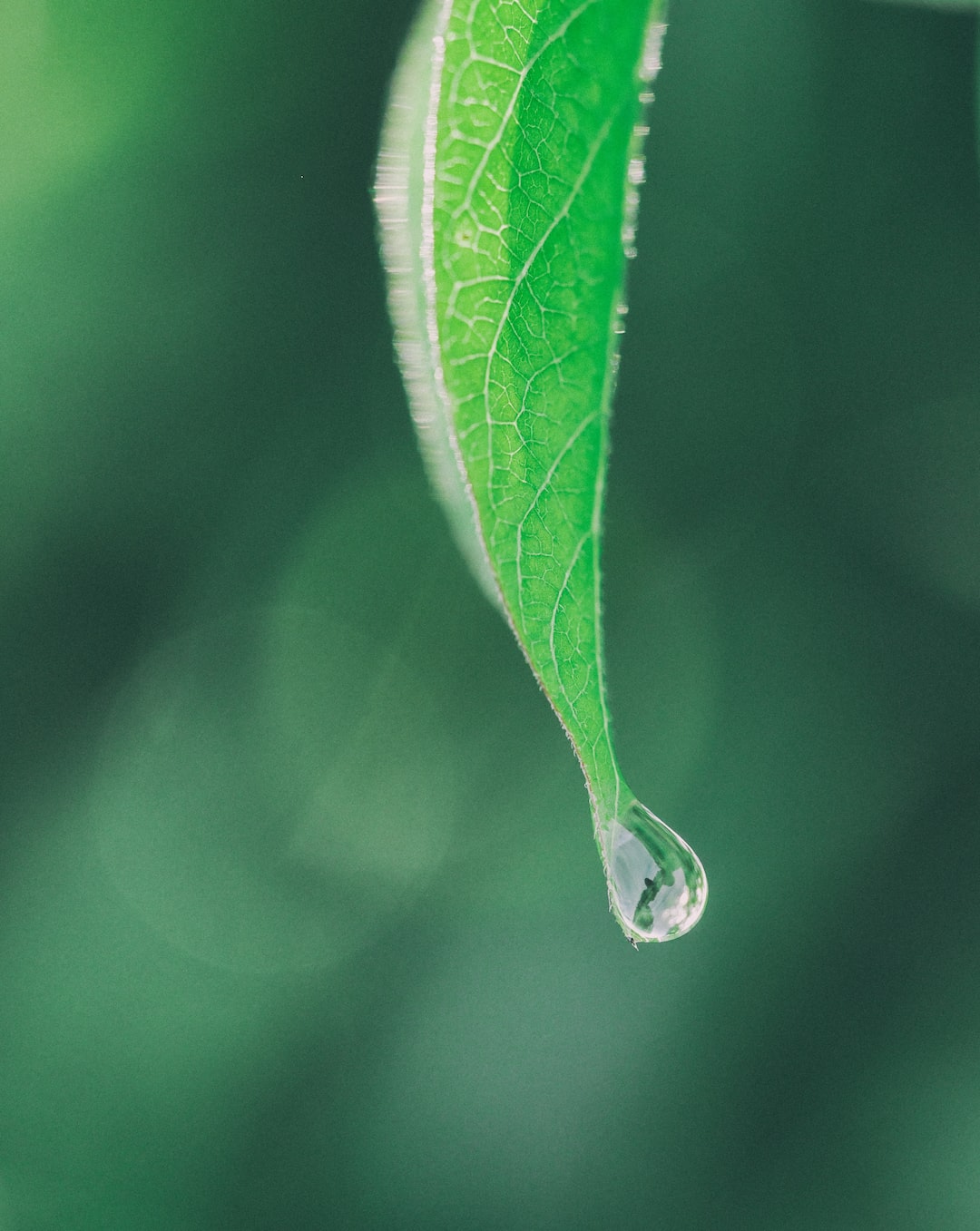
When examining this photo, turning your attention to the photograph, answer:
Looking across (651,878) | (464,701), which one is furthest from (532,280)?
(464,701)

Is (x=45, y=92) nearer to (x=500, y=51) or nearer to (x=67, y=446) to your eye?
(x=67, y=446)

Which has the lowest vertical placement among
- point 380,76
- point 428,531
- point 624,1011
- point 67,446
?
point 624,1011

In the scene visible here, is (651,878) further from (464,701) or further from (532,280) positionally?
(464,701)

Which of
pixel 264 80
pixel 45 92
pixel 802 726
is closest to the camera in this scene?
pixel 45 92

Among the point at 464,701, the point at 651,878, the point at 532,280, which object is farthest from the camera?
the point at 464,701

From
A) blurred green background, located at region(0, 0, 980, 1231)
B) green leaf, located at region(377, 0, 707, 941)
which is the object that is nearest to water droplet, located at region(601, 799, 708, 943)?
green leaf, located at region(377, 0, 707, 941)

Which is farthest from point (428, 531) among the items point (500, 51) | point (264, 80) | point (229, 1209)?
point (500, 51)

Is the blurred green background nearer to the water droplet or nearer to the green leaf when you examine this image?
the water droplet

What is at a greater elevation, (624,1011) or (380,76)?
(380,76)
